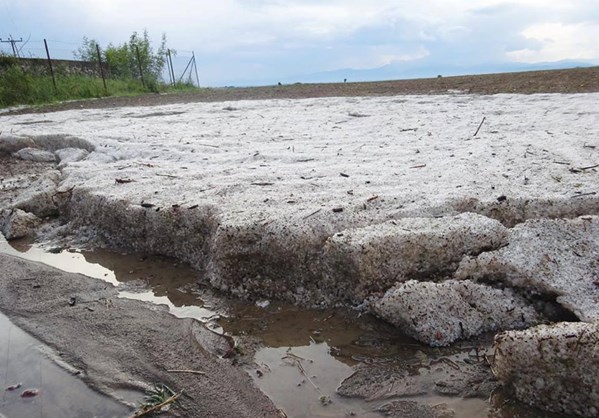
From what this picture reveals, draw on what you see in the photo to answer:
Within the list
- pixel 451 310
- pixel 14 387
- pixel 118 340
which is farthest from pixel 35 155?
pixel 451 310

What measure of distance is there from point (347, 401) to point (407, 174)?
91.7 inches

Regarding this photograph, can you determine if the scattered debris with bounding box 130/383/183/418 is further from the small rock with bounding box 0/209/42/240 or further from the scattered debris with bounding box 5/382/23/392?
the small rock with bounding box 0/209/42/240

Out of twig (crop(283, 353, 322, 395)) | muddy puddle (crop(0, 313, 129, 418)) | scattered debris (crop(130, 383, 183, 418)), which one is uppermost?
muddy puddle (crop(0, 313, 129, 418))

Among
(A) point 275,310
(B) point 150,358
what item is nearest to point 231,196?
(A) point 275,310

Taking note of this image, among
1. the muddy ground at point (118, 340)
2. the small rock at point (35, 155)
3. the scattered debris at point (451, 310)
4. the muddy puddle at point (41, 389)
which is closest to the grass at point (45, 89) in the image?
the small rock at point (35, 155)

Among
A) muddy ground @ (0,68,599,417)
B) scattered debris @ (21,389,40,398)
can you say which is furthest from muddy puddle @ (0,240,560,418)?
scattered debris @ (21,389,40,398)

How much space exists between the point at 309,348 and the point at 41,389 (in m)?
1.15

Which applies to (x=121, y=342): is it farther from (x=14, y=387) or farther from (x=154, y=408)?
(x=154, y=408)

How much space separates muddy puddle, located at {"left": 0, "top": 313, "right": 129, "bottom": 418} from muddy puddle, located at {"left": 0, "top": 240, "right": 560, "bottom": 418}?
0.63 meters

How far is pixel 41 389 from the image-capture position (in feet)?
6.56

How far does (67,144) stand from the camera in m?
6.33

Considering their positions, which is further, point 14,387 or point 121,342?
point 121,342

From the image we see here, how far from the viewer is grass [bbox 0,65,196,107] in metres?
12.9

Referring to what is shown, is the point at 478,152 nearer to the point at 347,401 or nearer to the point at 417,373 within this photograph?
the point at 417,373
